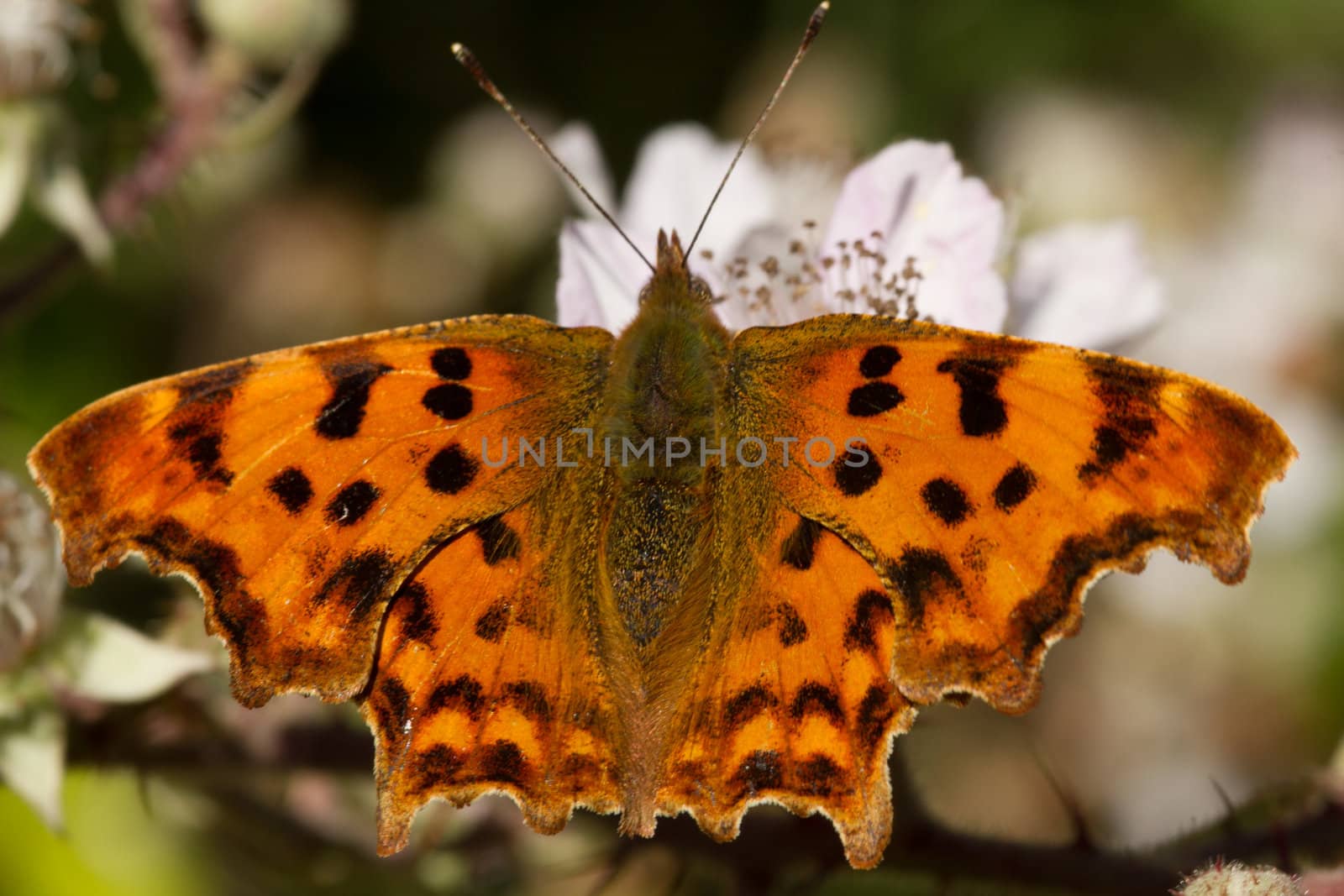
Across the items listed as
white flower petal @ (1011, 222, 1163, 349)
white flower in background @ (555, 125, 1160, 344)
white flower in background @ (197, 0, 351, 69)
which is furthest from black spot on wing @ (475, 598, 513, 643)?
white flower in background @ (197, 0, 351, 69)

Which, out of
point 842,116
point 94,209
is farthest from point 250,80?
point 842,116

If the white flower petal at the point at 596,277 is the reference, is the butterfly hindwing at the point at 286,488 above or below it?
above

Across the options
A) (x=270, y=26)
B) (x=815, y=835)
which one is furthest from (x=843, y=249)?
(x=270, y=26)

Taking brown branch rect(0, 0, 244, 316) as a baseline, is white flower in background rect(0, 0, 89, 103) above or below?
above

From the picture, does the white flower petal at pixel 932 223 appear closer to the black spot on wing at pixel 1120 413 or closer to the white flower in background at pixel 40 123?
the black spot on wing at pixel 1120 413

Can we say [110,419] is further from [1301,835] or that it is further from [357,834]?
[1301,835]

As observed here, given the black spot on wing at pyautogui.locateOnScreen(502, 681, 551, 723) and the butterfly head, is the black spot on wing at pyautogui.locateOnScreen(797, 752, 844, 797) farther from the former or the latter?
the butterfly head

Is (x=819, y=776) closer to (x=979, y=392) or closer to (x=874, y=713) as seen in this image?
(x=874, y=713)

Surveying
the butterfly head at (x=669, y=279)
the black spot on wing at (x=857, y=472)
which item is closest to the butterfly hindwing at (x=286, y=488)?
the butterfly head at (x=669, y=279)
